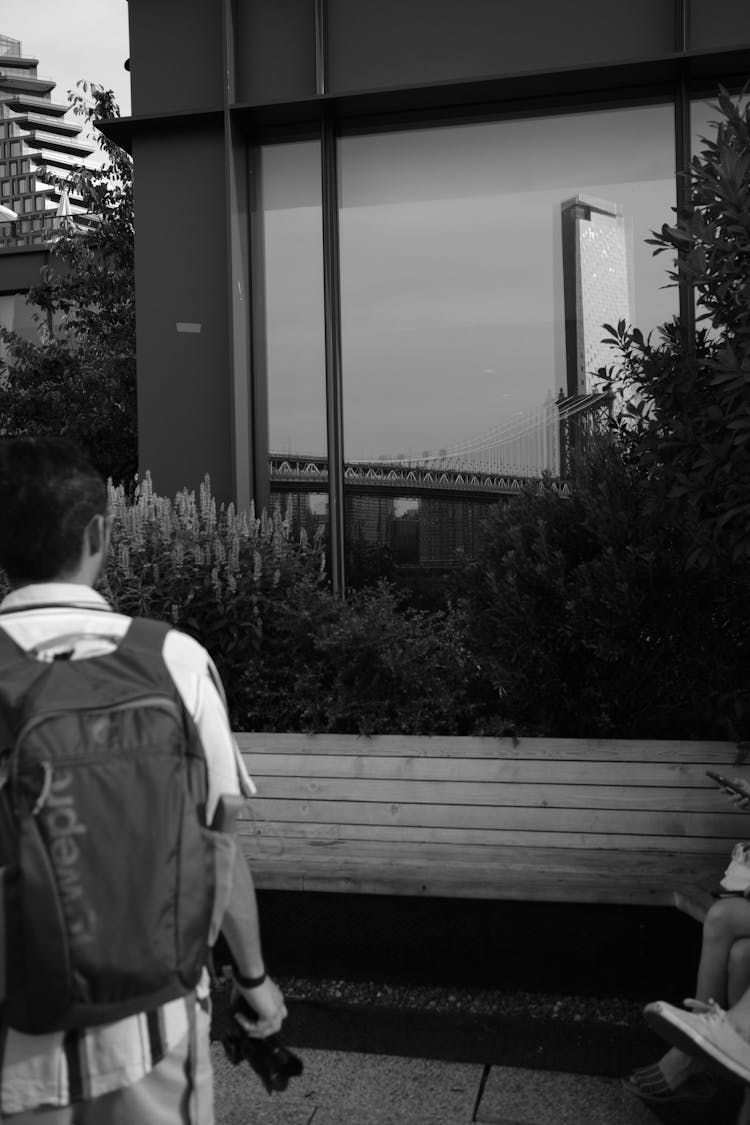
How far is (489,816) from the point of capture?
4.14m

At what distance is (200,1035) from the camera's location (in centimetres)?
174

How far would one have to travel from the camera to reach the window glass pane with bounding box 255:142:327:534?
7.75 metres

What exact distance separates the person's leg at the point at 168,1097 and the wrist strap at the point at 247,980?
4.9 inches

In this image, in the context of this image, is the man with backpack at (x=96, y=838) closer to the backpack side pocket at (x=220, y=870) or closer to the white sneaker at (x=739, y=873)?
the backpack side pocket at (x=220, y=870)

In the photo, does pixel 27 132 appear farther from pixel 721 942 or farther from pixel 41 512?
pixel 41 512

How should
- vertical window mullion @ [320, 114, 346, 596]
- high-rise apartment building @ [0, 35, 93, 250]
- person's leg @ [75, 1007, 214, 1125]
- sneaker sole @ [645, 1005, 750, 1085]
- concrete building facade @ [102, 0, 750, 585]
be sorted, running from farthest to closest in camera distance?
high-rise apartment building @ [0, 35, 93, 250] → vertical window mullion @ [320, 114, 346, 596] → concrete building facade @ [102, 0, 750, 585] → sneaker sole @ [645, 1005, 750, 1085] → person's leg @ [75, 1007, 214, 1125]

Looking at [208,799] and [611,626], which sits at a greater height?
[611,626]

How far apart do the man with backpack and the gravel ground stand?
7.75ft

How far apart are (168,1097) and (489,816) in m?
2.57

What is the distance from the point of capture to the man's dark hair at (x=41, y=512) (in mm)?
1796

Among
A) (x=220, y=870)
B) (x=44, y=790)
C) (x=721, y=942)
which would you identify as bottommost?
(x=721, y=942)

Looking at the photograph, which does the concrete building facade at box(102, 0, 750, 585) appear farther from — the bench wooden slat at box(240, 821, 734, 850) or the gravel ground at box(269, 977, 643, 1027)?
the gravel ground at box(269, 977, 643, 1027)

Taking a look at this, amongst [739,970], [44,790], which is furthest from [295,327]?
[44,790]

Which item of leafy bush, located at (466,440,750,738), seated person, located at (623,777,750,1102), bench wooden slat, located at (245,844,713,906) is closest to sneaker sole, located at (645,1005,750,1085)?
seated person, located at (623,777,750,1102)
